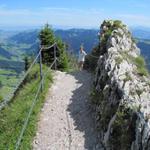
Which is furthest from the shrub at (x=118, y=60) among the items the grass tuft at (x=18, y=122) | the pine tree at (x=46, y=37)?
the pine tree at (x=46, y=37)

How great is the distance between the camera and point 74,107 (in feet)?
58.2

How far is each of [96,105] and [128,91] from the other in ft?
→ 9.73

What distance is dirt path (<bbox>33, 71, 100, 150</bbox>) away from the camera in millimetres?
13969

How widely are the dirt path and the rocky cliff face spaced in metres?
0.56

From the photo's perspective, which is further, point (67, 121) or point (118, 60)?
point (118, 60)

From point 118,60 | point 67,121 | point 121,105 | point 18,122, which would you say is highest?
point 118,60

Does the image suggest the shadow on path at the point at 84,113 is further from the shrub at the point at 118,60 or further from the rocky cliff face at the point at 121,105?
the shrub at the point at 118,60

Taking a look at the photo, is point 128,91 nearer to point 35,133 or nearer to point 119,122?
point 119,122

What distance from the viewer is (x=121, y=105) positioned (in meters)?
13.5

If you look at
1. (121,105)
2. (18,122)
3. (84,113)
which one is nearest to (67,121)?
(84,113)

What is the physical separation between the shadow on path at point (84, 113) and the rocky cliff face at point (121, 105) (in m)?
0.40

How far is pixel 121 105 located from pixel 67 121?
10.7 feet

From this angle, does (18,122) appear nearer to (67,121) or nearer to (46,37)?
(67,121)

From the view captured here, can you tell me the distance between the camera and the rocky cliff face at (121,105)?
38.6ft
